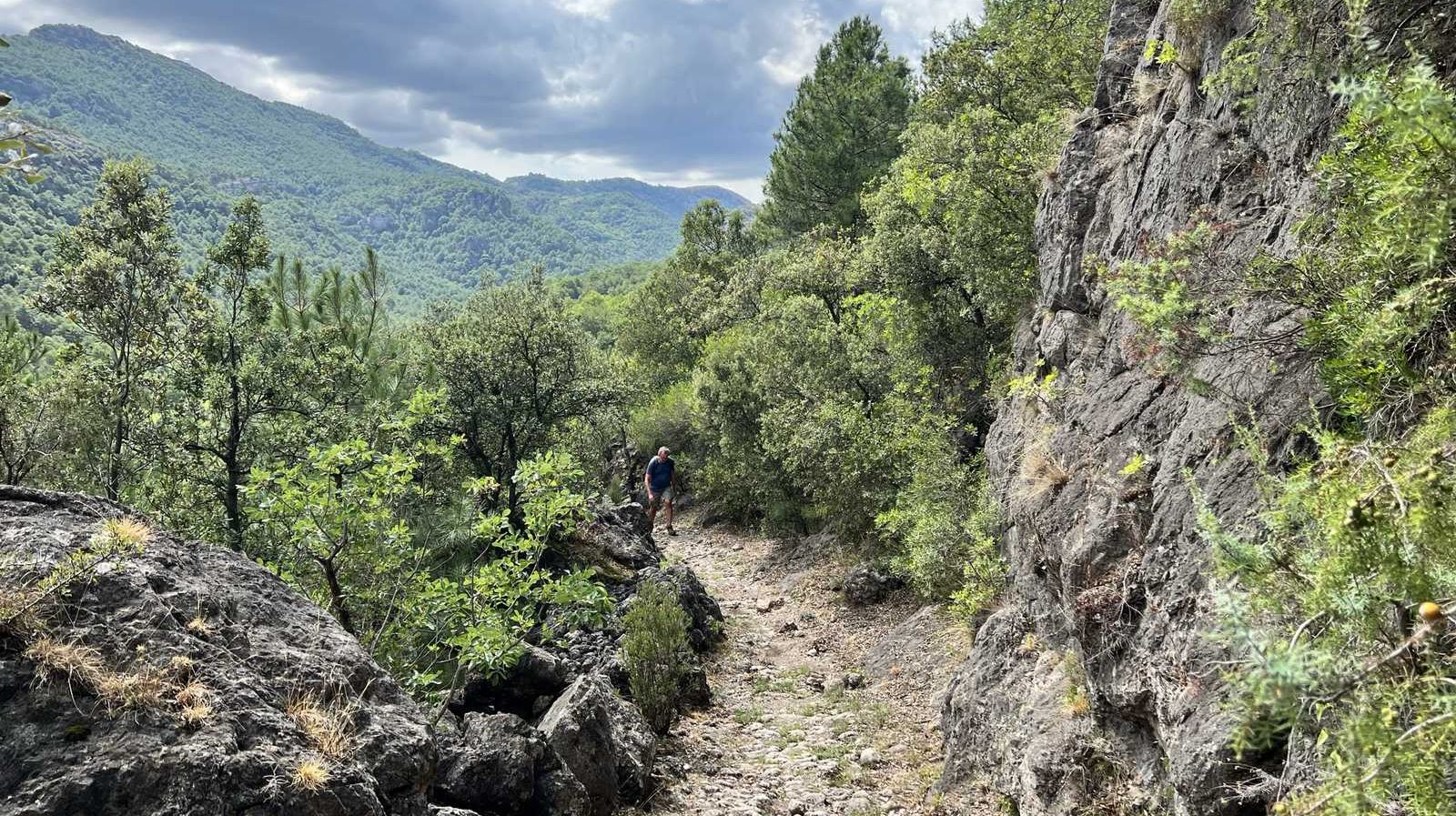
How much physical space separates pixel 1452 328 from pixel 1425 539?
1.62 m

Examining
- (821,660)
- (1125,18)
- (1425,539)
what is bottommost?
(821,660)

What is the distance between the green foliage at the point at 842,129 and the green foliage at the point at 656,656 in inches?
928

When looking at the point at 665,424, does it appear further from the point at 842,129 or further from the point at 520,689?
the point at 520,689

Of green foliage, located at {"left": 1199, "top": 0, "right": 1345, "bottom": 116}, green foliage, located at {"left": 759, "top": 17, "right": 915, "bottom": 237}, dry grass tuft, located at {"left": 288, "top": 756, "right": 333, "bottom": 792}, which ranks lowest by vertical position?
dry grass tuft, located at {"left": 288, "top": 756, "right": 333, "bottom": 792}

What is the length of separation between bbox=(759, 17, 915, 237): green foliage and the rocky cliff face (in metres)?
22.0

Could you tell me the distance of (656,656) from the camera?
1069cm

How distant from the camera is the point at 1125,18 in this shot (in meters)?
10.3

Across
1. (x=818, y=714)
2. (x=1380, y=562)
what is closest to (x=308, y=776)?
(x=1380, y=562)

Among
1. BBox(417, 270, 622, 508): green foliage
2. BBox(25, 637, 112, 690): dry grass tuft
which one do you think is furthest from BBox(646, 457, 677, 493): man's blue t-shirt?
BBox(25, 637, 112, 690): dry grass tuft

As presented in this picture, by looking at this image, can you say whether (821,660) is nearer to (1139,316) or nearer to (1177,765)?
(1177,765)

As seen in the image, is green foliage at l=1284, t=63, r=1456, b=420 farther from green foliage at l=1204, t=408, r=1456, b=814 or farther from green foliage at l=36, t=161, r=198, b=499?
green foliage at l=36, t=161, r=198, b=499

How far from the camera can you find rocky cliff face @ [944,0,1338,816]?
4.88m

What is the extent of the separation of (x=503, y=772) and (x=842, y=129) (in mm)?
30966

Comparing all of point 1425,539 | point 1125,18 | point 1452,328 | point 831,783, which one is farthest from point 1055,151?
point 1425,539
